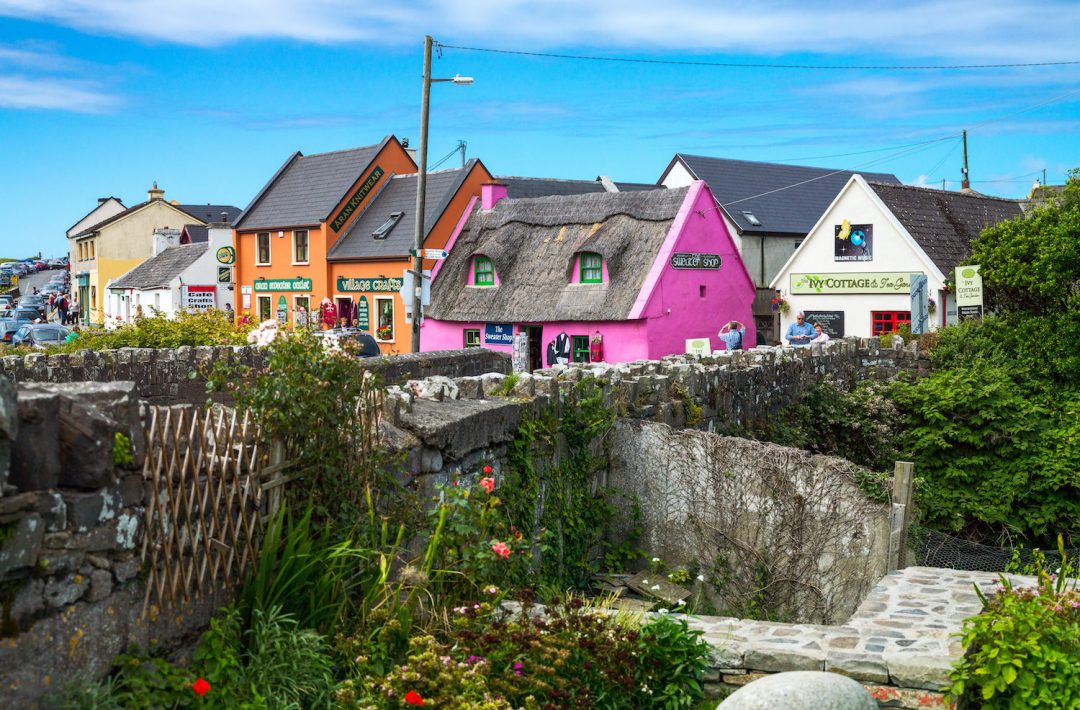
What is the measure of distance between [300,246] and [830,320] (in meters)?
20.7

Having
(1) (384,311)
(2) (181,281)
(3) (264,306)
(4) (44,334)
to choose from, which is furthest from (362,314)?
(2) (181,281)

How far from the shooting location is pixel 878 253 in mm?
34312

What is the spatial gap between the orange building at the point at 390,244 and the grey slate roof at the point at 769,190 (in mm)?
9804

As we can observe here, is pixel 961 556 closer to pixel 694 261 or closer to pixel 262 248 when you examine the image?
pixel 694 261

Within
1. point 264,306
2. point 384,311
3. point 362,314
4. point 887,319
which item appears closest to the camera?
point 887,319

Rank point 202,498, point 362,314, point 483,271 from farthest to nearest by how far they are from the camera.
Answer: point 362,314 < point 483,271 < point 202,498

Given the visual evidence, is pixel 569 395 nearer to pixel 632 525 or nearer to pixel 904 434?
pixel 632 525

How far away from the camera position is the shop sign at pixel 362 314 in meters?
42.6

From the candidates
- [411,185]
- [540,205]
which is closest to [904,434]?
[540,205]

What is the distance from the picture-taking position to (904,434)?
20125 millimetres

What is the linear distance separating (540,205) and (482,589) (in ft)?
104

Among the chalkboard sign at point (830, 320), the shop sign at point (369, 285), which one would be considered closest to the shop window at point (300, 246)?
the shop sign at point (369, 285)

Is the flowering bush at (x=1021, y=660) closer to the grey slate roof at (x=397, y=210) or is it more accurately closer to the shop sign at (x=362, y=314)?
the grey slate roof at (x=397, y=210)

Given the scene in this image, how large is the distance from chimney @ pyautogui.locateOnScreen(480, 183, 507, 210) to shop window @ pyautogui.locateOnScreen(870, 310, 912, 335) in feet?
44.1
